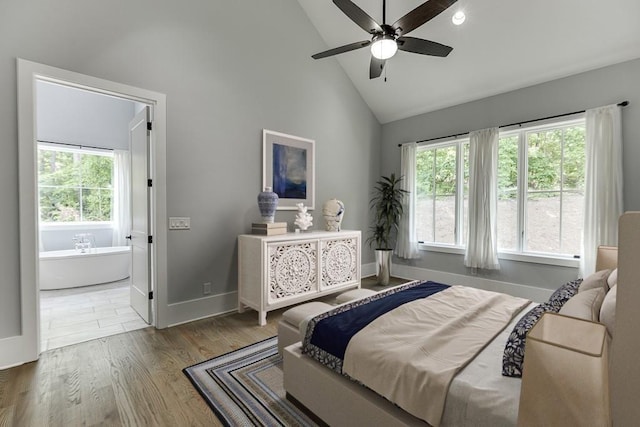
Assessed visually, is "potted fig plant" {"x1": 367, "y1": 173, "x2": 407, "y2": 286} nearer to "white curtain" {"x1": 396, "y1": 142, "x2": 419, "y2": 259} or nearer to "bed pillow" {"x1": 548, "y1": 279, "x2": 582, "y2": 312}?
"white curtain" {"x1": 396, "y1": 142, "x2": 419, "y2": 259}

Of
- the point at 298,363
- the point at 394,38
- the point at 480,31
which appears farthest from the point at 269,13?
the point at 298,363

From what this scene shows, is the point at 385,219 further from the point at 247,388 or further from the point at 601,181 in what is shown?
the point at 247,388

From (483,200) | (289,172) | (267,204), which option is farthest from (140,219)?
(483,200)

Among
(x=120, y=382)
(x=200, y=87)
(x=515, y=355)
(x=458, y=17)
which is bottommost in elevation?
(x=120, y=382)

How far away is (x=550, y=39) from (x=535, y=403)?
4043 mm

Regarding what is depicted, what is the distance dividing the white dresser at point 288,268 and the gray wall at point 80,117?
384cm

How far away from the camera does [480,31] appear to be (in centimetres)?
346

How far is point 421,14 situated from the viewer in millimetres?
2219

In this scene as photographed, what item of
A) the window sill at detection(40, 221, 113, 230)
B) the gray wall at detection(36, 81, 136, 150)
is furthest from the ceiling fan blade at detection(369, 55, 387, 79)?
the window sill at detection(40, 221, 113, 230)

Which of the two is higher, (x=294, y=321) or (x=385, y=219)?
(x=385, y=219)

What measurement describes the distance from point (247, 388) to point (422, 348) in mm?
1257

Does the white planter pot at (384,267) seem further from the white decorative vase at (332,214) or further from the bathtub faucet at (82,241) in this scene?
the bathtub faucet at (82,241)

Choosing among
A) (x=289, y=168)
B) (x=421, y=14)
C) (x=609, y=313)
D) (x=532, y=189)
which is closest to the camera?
(x=609, y=313)

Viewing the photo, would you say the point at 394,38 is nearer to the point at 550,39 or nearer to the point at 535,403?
the point at 550,39
